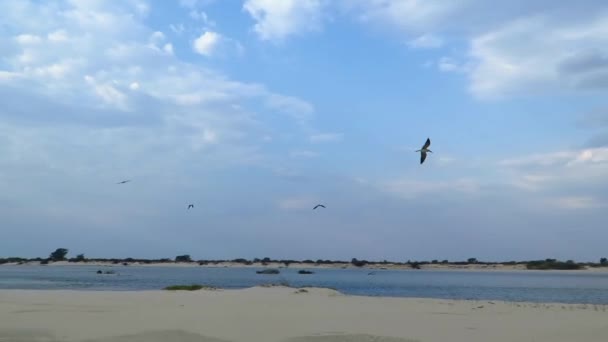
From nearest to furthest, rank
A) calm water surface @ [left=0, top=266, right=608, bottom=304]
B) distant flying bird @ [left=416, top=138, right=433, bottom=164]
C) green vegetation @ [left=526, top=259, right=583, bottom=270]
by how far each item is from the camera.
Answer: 1. distant flying bird @ [left=416, top=138, right=433, bottom=164]
2. calm water surface @ [left=0, top=266, right=608, bottom=304]
3. green vegetation @ [left=526, top=259, right=583, bottom=270]

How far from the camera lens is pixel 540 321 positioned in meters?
17.2

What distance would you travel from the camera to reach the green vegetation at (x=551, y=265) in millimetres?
122812

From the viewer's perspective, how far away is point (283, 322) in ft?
53.7

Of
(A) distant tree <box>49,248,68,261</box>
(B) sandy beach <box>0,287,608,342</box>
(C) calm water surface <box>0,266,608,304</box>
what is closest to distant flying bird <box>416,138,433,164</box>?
(B) sandy beach <box>0,287,608,342</box>

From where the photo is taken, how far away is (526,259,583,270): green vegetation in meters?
123

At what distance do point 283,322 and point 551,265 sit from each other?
12239cm

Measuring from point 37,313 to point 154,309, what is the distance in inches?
136

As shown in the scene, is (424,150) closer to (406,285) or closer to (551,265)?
(406,285)

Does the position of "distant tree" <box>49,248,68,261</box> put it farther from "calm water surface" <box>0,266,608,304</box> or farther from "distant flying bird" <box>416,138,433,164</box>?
"distant flying bird" <box>416,138,433,164</box>

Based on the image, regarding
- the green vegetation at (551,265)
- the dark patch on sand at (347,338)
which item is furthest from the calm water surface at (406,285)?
the green vegetation at (551,265)

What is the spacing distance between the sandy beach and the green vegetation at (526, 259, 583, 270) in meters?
111

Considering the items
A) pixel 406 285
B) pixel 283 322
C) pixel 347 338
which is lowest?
pixel 347 338

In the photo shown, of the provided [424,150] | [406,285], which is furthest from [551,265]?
[424,150]

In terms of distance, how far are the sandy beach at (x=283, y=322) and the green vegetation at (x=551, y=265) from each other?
363 feet
